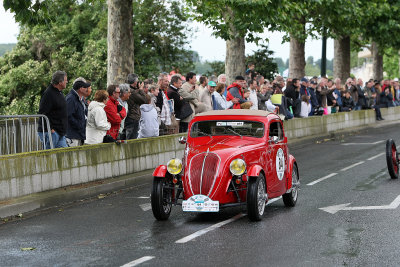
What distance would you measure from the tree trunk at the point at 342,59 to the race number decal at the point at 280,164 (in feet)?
110

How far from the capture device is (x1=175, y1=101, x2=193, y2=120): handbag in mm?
19109

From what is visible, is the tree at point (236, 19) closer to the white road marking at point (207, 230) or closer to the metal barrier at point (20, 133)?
the metal barrier at point (20, 133)

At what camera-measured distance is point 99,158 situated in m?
15.2

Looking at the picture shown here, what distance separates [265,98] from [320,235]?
13868mm

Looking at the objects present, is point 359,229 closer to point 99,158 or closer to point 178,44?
point 99,158

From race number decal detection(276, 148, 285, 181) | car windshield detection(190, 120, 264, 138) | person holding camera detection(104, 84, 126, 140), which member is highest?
person holding camera detection(104, 84, 126, 140)

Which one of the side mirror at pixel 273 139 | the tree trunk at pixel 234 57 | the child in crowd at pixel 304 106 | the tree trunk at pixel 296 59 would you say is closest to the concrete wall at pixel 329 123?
the child in crowd at pixel 304 106

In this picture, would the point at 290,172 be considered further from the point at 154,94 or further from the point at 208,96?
the point at 208,96

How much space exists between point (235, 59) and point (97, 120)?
51.2ft

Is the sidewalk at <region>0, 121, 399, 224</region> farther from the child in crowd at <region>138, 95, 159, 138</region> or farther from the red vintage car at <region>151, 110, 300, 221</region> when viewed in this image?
the red vintage car at <region>151, 110, 300, 221</region>

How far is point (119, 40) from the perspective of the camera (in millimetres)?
22375

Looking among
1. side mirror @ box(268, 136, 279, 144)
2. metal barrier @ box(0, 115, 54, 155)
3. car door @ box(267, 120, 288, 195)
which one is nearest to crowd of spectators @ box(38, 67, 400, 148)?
metal barrier @ box(0, 115, 54, 155)

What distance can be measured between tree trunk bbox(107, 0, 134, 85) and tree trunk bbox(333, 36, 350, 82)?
81.8 feet

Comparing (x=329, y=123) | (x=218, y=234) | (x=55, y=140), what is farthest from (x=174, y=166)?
(x=329, y=123)
